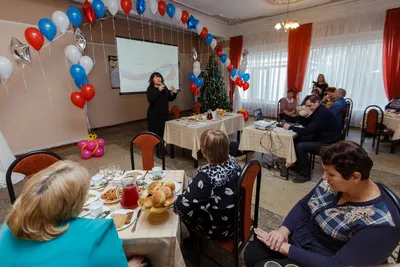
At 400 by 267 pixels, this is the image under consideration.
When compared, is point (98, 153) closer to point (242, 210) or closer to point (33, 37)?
point (33, 37)

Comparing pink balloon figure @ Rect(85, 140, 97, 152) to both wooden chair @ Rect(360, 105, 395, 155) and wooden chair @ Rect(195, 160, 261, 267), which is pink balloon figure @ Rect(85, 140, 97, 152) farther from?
wooden chair @ Rect(360, 105, 395, 155)

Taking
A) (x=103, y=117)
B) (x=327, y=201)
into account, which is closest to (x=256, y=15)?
(x=103, y=117)

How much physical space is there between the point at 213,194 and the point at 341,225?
0.61 meters

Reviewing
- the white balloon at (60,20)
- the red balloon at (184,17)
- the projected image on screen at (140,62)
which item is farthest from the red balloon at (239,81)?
the white balloon at (60,20)

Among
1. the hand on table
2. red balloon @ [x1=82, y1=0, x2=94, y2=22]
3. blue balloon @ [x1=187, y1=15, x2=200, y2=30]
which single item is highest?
blue balloon @ [x1=187, y1=15, x2=200, y2=30]

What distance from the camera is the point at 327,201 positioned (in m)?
1.09

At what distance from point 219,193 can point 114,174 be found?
836 mm

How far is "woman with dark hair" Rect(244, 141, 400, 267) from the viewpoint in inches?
33.7

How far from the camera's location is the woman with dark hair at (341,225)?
855 millimetres

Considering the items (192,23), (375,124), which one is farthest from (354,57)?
(192,23)

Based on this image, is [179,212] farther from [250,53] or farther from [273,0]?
[250,53]

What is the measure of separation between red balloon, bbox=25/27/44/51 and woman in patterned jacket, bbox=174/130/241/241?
3301 millimetres

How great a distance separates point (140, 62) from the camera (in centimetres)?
507

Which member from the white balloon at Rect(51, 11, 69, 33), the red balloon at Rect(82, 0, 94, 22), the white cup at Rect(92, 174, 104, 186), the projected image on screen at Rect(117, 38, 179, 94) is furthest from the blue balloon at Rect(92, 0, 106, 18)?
the white cup at Rect(92, 174, 104, 186)
